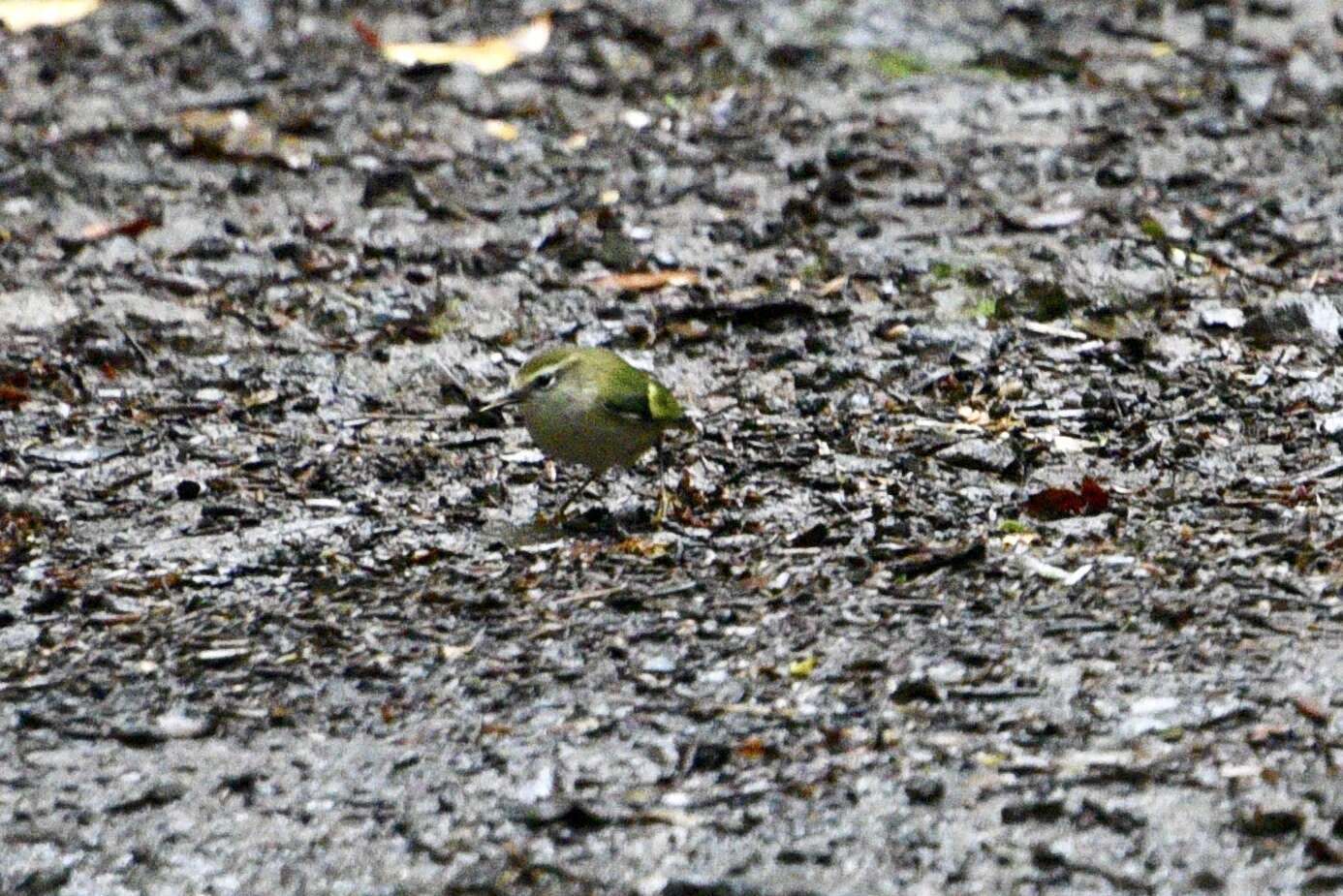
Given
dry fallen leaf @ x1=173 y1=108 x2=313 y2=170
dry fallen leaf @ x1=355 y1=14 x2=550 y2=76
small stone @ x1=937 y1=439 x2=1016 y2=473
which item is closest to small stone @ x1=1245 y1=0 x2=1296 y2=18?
dry fallen leaf @ x1=355 y1=14 x2=550 y2=76

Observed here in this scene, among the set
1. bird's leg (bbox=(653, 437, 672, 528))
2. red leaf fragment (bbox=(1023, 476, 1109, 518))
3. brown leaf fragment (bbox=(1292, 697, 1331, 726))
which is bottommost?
bird's leg (bbox=(653, 437, 672, 528))

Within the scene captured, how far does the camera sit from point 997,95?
1017 cm

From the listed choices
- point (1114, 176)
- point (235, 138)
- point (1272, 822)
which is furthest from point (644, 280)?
point (1272, 822)

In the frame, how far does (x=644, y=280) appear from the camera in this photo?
8.13 meters

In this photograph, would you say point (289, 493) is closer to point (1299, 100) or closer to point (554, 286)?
point (554, 286)

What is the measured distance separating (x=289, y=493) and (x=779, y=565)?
166 cm

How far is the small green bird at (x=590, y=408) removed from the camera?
5902mm

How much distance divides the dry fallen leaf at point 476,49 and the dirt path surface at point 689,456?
10 cm

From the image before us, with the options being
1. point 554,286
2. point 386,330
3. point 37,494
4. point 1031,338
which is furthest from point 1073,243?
point 37,494

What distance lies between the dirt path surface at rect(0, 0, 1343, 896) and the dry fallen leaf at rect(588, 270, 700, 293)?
0.07 meters

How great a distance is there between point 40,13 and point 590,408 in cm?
650

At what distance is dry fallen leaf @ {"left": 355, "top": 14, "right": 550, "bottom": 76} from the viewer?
10.6m

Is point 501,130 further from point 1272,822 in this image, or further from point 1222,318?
point 1272,822

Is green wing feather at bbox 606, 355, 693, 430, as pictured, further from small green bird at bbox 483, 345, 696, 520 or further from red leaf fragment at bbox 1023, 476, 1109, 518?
red leaf fragment at bbox 1023, 476, 1109, 518
